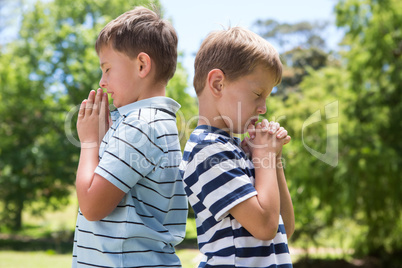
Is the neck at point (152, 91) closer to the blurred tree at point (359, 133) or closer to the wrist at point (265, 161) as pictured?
the wrist at point (265, 161)

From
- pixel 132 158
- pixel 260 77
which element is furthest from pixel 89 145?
pixel 260 77

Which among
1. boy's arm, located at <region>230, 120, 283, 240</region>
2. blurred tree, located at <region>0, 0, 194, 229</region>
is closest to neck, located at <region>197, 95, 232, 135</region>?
boy's arm, located at <region>230, 120, 283, 240</region>

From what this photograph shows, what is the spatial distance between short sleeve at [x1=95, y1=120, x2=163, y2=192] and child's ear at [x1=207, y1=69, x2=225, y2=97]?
27 centimetres

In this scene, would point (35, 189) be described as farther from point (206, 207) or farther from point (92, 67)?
point (206, 207)

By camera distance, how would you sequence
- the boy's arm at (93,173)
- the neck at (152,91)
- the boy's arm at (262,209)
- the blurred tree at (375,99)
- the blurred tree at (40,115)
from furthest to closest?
the blurred tree at (40,115), the blurred tree at (375,99), the neck at (152,91), the boy's arm at (93,173), the boy's arm at (262,209)

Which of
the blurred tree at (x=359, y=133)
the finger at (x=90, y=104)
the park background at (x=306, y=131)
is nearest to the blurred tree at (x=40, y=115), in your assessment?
the park background at (x=306, y=131)

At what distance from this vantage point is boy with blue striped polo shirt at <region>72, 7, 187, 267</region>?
146 cm

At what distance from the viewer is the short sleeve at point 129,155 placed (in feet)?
4.78

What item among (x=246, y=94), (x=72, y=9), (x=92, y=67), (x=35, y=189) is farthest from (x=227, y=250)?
(x=72, y=9)

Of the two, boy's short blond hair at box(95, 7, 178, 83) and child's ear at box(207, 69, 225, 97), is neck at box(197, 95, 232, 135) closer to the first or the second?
child's ear at box(207, 69, 225, 97)

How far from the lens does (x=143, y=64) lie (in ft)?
5.38

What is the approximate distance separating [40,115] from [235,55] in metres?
16.7

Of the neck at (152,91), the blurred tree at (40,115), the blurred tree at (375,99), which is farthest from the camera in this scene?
the blurred tree at (40,115)

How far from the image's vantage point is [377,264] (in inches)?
452
